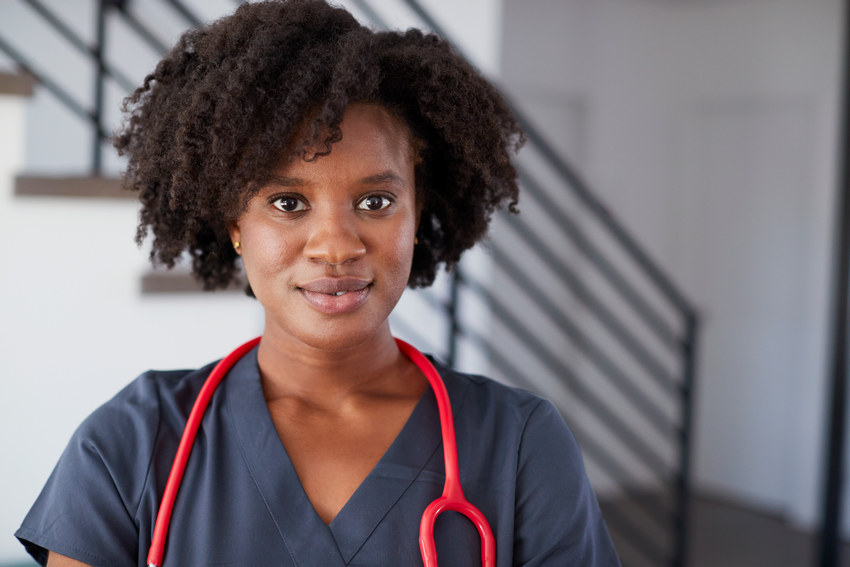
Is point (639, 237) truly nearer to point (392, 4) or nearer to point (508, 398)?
point (392, 4)

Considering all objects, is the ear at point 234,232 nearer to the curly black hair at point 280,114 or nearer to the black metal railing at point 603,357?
the curly black hair at point 280,114

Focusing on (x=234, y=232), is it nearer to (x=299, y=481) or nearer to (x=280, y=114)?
(x=280, y=114)

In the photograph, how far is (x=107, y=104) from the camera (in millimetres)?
3121

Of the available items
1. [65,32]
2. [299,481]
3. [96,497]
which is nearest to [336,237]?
[299,481]

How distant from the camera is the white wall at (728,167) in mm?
3602

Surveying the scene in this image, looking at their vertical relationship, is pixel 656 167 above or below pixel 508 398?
above

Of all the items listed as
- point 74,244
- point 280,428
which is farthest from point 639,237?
point 280,428

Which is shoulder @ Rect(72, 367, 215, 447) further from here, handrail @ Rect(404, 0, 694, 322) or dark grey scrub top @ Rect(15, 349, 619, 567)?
handrail @ Rect(404, 0, 694, 322)

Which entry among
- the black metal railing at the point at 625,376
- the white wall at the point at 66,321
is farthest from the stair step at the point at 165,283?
the black metal railing at the point at 625,376

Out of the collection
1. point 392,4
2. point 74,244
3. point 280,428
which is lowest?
point 280,428

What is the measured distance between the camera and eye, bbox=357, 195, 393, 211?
0.93 metres

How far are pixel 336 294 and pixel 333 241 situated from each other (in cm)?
6

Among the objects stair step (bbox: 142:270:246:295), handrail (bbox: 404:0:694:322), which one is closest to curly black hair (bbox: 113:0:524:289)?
stair step (bbox: 142:270:246:295)

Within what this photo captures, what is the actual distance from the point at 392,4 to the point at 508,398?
8.02 ft
